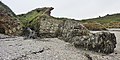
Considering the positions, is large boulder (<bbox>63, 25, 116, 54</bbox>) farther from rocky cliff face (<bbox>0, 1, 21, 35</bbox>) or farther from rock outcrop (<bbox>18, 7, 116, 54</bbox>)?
rocky cliff face (<bbox>0, 1, 21, 35</bbox>)

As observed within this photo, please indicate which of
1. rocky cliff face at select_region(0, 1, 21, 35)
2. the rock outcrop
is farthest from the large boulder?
rocky cliff face at select_region(0, 1, 21, 35)

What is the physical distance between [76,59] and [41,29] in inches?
643

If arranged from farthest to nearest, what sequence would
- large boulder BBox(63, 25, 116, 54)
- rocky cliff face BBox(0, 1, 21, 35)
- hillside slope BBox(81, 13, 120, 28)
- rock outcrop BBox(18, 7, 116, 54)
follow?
hillside slope BBox(81, 13, 120, 28) → rocky cliff face BBox(0, 1, 21, 35) → rock outcrop BBox(18, 7, 116, 54) → large boulder BBox(63, 25, 116, 54)

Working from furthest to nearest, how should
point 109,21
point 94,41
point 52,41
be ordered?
point 109,21, point 52,41, point 94,41

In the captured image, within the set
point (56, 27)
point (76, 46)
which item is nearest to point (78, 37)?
point (76, 46)

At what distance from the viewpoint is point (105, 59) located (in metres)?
22.3

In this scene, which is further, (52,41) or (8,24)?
(8,24)

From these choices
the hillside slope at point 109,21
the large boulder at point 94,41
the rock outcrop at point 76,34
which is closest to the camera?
the large boulder at point 94,41

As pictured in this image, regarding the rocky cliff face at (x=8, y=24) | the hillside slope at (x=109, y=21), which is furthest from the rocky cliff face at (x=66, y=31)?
the hillside slope at (x=109, y=21)

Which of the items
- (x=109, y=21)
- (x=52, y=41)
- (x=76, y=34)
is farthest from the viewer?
(x=109, y=21)

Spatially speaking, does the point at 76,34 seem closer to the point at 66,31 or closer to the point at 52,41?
the point at 66,31

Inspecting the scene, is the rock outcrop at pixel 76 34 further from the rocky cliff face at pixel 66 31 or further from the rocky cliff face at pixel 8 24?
the rocky cliff face at pixel 8 24

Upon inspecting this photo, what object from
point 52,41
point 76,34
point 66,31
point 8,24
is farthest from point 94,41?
point 8,24

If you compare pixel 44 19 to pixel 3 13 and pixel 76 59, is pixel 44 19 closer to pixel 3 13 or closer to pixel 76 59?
pixel 3 13
